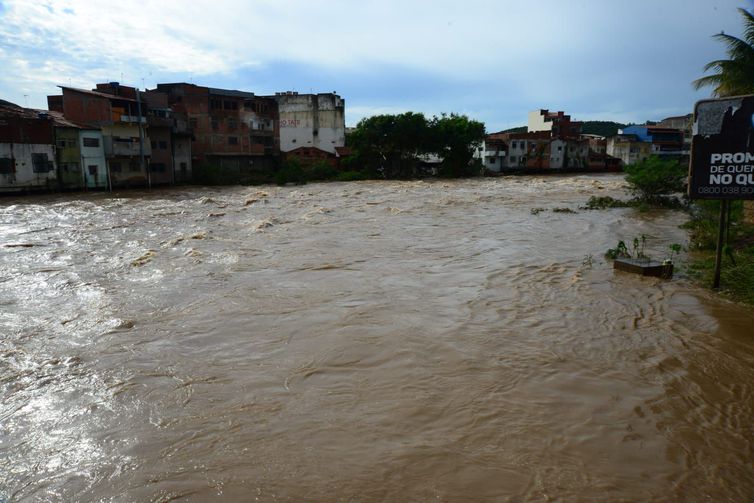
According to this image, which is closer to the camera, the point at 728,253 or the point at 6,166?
the point at 728,253

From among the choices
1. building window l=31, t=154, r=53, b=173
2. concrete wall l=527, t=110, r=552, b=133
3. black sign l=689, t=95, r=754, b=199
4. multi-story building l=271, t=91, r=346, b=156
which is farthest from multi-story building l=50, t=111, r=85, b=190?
concrete wall l=527, t=110, r=552, b=133

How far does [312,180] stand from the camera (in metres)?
48.3

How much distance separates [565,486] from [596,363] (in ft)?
8.15

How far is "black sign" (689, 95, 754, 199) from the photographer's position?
733 centimetres

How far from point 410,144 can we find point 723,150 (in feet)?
145

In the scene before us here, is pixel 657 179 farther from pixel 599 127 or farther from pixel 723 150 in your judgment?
pixel 599 127

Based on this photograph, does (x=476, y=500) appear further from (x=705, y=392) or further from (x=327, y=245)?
(x=327, y=245)

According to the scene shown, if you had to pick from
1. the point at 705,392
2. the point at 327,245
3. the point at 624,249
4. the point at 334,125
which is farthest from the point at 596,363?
the point at 334,125

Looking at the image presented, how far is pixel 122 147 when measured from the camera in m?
37.3

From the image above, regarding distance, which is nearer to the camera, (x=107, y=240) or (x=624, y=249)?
(x=624, y=249)

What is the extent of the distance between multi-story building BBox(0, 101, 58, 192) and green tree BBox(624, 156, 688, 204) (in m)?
33.3

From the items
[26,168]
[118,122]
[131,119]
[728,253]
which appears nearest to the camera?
[728,253]

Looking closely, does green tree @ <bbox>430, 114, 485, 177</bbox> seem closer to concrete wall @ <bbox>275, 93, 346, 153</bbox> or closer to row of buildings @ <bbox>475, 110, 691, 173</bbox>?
row of buildings @ <bbox>475, 110, 691, 173</bbox>

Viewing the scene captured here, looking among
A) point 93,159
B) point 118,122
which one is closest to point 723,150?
point 93,159
